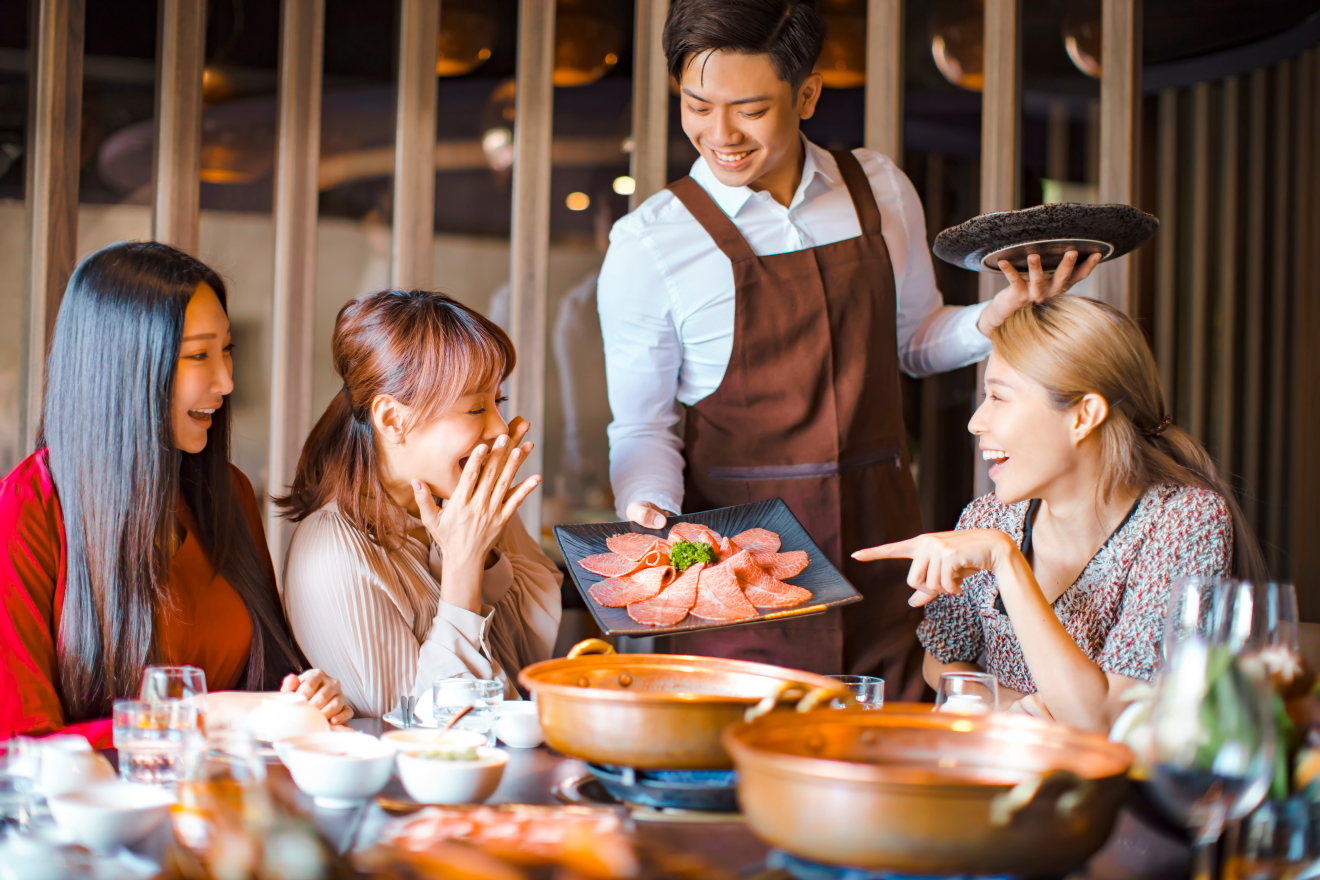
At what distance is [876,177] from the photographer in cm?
270

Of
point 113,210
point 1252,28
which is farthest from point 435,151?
point 1252,28

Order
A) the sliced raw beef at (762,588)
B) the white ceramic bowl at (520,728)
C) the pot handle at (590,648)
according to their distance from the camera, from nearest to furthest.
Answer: the pot handle at (590,648), the white ceramic bowl at (520,728), the sliced raw beef at (762,588)

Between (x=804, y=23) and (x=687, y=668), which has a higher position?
(x=804, y=23)

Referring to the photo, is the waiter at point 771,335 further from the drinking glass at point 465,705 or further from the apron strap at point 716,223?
the drinking glass at point 465,705

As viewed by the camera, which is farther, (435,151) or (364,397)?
(435,151)

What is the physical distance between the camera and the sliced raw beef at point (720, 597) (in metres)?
1.87

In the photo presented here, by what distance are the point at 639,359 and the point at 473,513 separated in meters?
0.70

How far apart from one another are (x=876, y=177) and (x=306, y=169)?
5.12ft

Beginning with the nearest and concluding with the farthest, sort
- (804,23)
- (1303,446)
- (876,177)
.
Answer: (804,23), (876,177), (1303,446)

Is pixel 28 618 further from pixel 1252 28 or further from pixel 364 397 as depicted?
pixel 1252 28

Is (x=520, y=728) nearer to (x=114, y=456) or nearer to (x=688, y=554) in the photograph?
(x=688, y=554)

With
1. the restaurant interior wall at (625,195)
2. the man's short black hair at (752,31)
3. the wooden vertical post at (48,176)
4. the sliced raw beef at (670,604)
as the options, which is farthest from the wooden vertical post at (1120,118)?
the wooden vertical post at (48,176)

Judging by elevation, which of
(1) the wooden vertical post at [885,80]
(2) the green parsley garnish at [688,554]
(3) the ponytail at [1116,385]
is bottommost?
(2) the green parsley garnish at [688,554]

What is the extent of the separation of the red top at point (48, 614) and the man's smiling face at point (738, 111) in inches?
52.7
